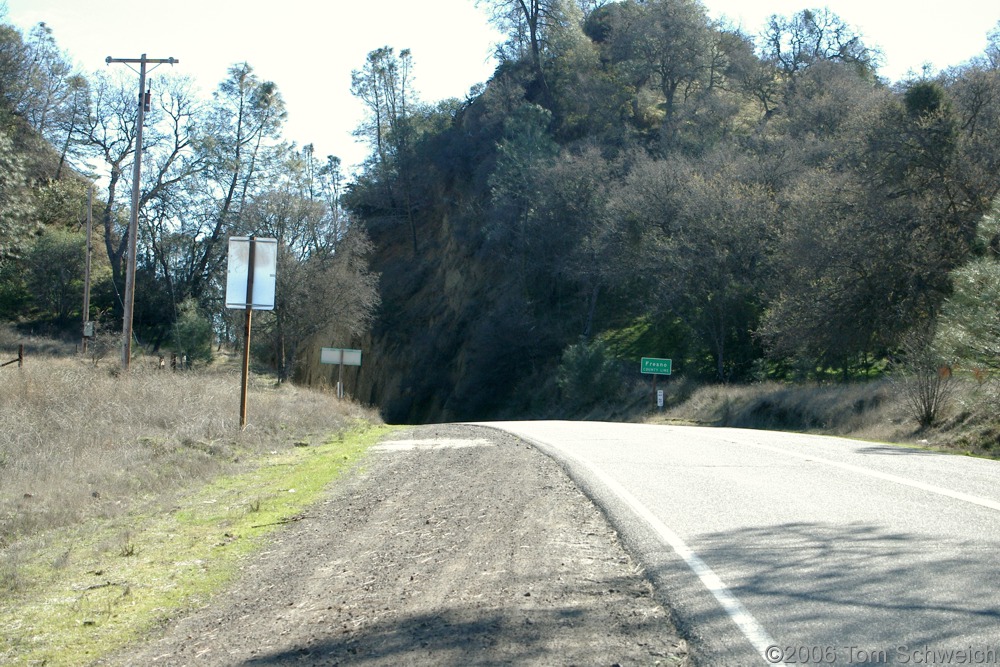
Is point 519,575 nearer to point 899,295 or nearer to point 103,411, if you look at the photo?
point 103,411

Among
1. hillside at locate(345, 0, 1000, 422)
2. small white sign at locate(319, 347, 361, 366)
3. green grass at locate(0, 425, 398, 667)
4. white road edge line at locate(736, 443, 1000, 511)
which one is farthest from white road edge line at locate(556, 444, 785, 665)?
small white sign at locate(319, 347, 361, 366)

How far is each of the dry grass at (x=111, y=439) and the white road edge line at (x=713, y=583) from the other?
6.24 metres

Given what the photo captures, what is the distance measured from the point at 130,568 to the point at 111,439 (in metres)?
7.25

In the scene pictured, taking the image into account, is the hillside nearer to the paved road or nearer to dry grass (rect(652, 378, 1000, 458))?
dry grass (rect(652, 378, 1000, 458))

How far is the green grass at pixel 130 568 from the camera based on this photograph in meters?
6.12

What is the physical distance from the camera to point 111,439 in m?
14.6

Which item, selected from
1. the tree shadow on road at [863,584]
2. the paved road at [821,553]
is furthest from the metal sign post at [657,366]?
the tree shadow on road at [863,584]

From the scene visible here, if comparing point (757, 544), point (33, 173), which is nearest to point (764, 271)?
point (757, 544)

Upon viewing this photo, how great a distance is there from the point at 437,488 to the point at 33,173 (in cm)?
5450

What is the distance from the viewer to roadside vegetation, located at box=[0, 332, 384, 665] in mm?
6758

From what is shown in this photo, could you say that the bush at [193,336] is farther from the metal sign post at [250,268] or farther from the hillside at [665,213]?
the metal sign post at [250,268]

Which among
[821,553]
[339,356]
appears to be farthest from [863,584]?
[339,356]

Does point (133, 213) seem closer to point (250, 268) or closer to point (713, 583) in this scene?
point (250, 268)

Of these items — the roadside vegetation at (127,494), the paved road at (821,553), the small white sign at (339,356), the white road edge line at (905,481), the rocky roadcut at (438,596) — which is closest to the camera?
the paved road at (821,553)
